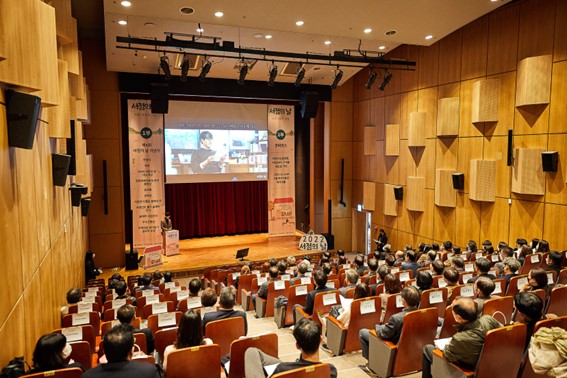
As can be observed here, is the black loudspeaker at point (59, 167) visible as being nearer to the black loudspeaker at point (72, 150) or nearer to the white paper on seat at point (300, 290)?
the black loudspeaker at point (72, 150)

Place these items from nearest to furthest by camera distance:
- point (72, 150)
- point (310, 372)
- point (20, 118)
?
point (310, 372) → point (20, 118) → point (72, 150)

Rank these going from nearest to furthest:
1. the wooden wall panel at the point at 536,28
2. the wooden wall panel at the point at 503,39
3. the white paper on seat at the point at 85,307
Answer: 1. the white paper on seat at the point at 85,307
2. the wooden wall panel at the point at 536,28
3. the wooden wall panel at the point at 503,39

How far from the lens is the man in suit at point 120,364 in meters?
2.63

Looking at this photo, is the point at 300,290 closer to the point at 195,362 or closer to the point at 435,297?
the point at 435,297

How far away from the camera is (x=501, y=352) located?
10.7 ft

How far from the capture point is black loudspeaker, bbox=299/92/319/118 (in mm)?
12992

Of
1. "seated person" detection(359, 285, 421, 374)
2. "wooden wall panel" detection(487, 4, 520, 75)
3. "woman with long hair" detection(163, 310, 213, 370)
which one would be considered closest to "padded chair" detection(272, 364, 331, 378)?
"woman with long hair" detection(163, 310, 213, 370)

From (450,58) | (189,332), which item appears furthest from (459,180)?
(189,332)

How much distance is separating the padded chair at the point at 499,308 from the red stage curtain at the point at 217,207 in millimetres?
12664

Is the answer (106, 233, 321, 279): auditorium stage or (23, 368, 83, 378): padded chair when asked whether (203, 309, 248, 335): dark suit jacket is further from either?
(106, 233, 321, 279): auditorium stage

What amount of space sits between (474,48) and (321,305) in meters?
8.37

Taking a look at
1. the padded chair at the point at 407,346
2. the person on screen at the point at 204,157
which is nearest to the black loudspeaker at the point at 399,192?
the person on screen at the point at 204,157

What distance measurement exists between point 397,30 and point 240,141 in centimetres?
635

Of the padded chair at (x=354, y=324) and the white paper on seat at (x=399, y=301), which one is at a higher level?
the white paper on seat at (x=399, y=301)
